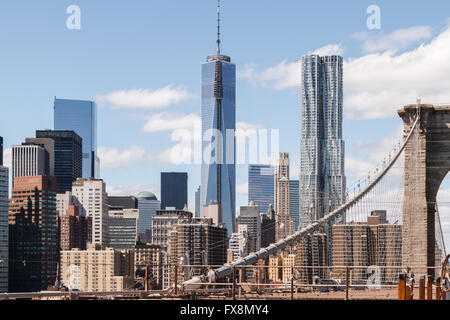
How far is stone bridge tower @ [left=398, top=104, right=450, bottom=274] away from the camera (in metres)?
38.8

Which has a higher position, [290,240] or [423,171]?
[423,171]

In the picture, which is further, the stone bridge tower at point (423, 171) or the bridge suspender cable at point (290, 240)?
the bridge suspender cable at point (290, 240)

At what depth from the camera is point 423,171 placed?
3950 cm

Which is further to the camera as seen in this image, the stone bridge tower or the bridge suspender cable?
the bridge suspender cable

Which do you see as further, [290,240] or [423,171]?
[290,240]

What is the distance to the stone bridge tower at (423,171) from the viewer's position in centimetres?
3878
